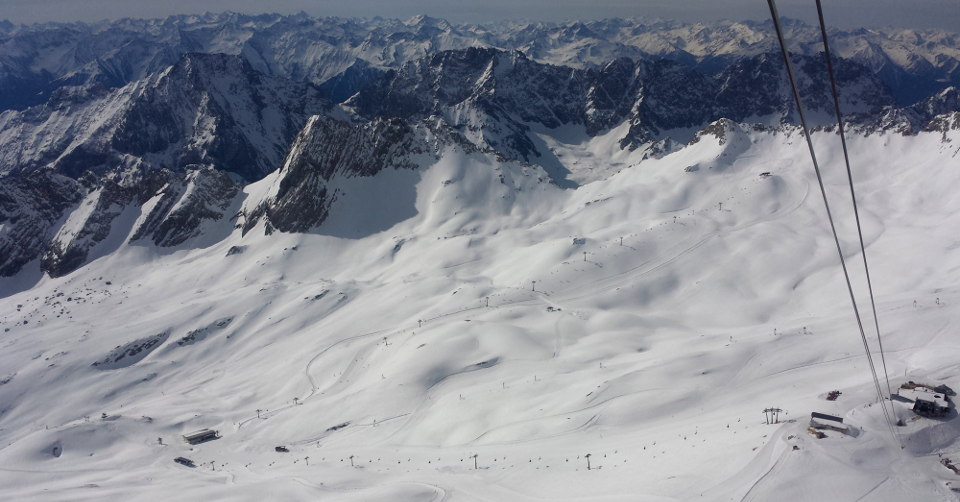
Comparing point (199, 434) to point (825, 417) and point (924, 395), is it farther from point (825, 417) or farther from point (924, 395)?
point (924, 395)

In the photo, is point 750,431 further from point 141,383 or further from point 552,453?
point 141,383

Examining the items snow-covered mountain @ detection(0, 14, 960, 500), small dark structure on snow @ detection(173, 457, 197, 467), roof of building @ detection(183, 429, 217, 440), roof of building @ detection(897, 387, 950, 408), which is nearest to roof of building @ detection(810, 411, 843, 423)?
snow-covered mountain @ detection(0, 14, 960, 500)

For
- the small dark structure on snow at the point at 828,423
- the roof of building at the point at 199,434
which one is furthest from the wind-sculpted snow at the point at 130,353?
the small dark structure on snow at the point at 828,423

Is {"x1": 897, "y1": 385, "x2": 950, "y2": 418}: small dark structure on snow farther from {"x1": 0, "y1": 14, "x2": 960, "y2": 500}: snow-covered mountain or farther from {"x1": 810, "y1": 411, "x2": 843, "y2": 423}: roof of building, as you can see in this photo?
{"x1": 810, "y1": 411, "x2": 843, "y2": 423}: roof of building

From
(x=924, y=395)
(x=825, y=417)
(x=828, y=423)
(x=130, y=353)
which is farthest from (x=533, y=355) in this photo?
(x=130, y=353)

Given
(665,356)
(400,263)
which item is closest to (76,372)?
(400,263)

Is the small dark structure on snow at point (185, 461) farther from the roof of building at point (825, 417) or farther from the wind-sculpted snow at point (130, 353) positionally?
the roof of building at point (825, 417)
